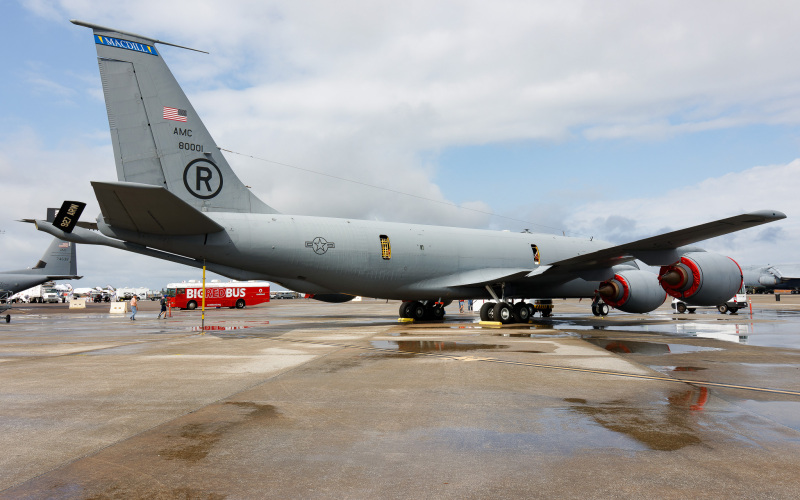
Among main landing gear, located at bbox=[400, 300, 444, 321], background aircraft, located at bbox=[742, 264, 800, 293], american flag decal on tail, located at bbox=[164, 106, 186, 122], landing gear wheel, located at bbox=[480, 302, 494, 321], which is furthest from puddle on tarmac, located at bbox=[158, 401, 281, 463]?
background aircraft, located at bbox=[742, 264, 800, 293]

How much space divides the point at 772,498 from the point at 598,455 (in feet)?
3.95

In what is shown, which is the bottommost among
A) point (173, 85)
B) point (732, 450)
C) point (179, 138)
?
point (732, 450)

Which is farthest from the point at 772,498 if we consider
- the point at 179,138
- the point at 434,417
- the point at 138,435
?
the point at 179,138

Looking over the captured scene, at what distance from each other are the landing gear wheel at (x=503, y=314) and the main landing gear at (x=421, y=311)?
4.82 metres

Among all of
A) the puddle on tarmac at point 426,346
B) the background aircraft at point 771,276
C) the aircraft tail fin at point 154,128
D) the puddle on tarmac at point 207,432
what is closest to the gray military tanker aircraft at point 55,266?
the aircraft tail fin at point 154,128

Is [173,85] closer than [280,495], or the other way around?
[280,495]

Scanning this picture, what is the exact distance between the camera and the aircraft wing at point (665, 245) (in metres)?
16.0

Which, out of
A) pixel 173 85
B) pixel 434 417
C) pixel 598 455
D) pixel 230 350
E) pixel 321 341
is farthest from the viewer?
pixel 173 85

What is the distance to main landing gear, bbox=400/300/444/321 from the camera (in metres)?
25.9

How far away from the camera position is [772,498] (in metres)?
3.37

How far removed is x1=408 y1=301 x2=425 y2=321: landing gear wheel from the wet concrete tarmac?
1504cm

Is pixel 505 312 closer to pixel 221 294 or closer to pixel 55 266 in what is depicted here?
pixel 221 294

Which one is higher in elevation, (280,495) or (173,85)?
(173,85)

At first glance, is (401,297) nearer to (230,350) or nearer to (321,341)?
(321,341)
